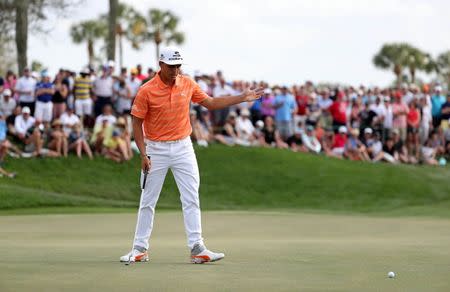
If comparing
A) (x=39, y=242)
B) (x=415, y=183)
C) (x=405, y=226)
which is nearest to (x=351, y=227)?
(x=405, y=226)

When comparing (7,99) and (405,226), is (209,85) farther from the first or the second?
(405,226)


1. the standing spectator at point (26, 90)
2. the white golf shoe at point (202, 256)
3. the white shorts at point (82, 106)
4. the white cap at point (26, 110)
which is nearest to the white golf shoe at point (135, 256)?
the white golf shoe at point (202, 256)

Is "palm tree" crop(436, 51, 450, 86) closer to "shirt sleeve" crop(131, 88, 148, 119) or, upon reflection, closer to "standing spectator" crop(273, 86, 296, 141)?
"standing spectator" crop(273, 86, 296, 141)

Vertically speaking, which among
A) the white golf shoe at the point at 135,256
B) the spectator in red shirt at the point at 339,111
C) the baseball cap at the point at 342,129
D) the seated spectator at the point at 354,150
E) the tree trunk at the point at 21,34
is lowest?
the seated spectator at the point at 354,150

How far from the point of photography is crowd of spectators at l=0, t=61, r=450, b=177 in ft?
94.5

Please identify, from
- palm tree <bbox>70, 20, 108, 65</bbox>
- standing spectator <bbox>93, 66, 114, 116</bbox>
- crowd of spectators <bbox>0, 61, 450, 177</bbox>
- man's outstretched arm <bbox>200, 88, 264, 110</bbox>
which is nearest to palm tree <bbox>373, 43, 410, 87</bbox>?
palm tree <bbox>70, 20, 108, 65</bbox>

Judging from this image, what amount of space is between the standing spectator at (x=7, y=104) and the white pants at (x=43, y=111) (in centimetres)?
62

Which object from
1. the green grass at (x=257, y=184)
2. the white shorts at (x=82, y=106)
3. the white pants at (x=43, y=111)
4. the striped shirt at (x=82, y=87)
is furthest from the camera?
the white shorts at (x=82, y=106)

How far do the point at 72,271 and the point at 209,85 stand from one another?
22.5 metres

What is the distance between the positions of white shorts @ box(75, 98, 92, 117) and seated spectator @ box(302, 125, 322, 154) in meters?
7.52

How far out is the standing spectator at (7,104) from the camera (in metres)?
28.5

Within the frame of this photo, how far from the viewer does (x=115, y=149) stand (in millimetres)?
29844

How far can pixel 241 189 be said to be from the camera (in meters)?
29.9

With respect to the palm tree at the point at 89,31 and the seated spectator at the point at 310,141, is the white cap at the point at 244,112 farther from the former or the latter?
the palm tree at the point at 89,31
